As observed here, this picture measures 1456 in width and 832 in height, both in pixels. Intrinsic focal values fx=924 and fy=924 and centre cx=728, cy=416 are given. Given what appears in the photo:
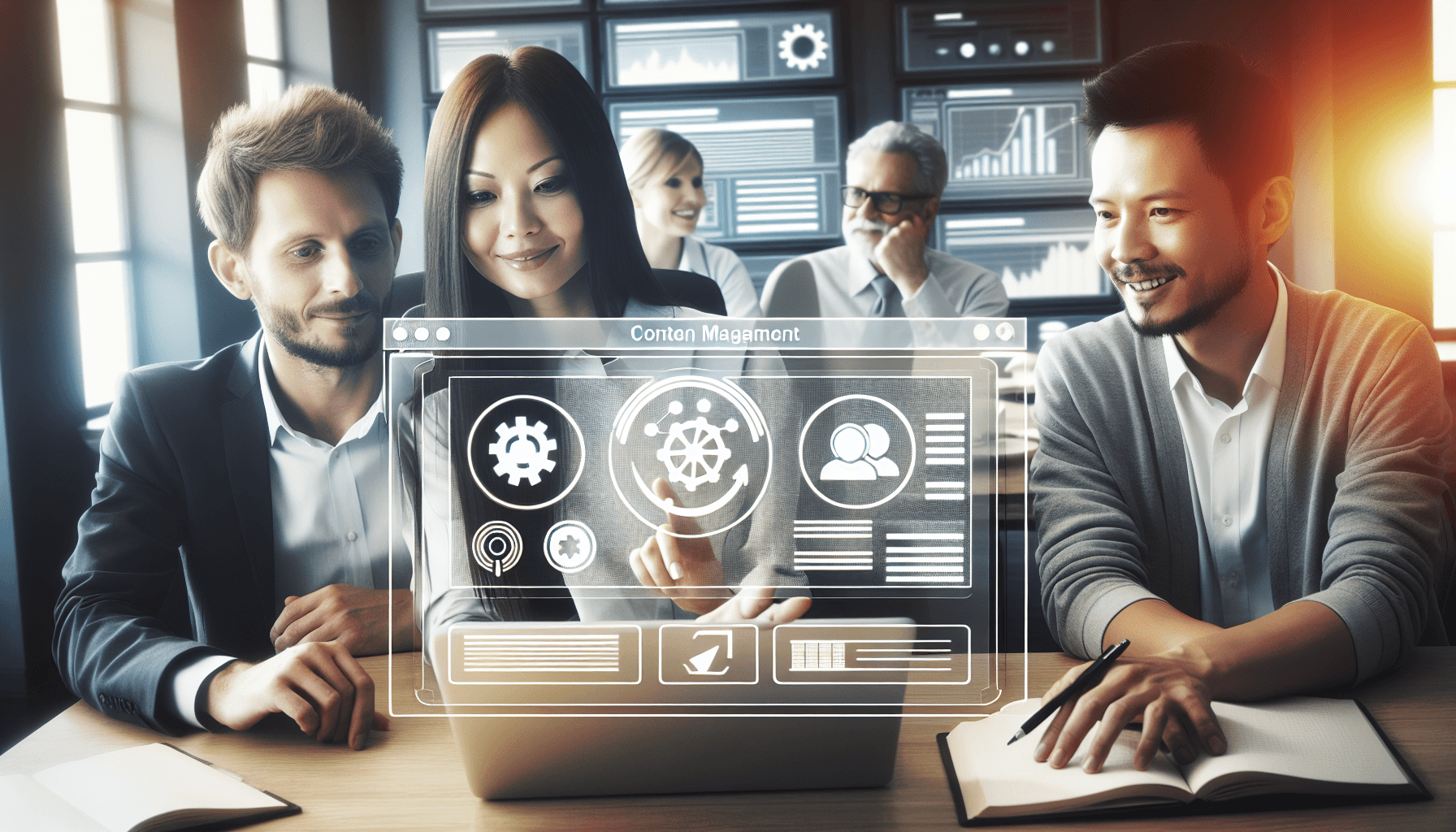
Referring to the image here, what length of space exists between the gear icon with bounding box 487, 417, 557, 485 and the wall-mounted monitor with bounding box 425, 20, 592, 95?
342 mm

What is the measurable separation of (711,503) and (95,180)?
78 centimetres

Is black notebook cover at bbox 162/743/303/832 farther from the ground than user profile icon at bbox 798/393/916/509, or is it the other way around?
user profile icon at bbox 798/393/916/509

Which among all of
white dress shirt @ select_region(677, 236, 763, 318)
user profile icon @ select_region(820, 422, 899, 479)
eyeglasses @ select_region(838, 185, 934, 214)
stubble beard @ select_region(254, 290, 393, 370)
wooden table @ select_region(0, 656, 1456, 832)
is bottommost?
wooden table @ select_region(0, 656, 1456, 832)

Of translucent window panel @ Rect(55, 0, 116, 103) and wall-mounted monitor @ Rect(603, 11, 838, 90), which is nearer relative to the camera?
translucent window panel @ Rect(55, 0, 116, 103)

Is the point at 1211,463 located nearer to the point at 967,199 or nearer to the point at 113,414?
the point at 967,199

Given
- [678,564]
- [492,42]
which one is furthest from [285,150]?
[678,564]

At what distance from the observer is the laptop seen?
0.67m

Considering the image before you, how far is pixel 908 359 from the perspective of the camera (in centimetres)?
72

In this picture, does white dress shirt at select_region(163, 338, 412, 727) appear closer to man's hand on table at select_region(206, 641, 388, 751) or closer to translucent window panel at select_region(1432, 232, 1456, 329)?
man's hand on table at select_region(206, 641, 388, 751)

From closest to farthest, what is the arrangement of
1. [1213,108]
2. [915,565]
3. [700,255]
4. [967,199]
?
[915,565]
[1213,108]
[700,255]
[967,199]

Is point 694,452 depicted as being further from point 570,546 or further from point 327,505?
point 327,505

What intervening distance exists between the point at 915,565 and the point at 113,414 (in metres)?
0.79

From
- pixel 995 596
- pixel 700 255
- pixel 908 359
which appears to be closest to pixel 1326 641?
pixel 995 596

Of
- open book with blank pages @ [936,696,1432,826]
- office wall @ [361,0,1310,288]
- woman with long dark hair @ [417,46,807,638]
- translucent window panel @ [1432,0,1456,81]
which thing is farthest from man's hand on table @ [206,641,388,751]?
translucent window panel @ [1432,0,1456,81]
